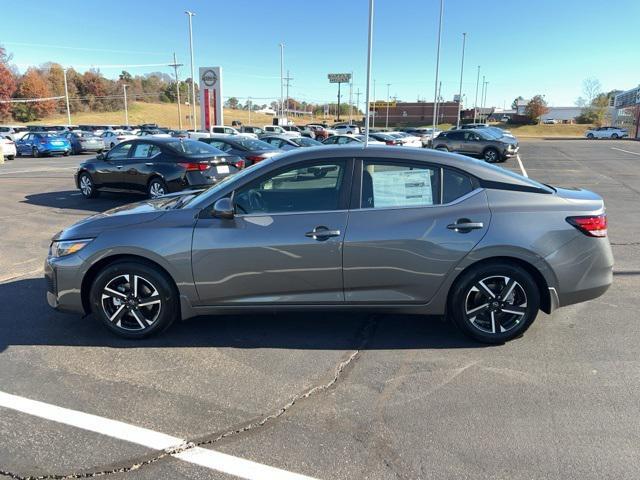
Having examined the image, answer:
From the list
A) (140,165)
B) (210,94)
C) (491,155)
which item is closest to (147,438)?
(140,165)

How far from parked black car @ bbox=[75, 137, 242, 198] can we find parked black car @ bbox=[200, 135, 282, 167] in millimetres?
2789

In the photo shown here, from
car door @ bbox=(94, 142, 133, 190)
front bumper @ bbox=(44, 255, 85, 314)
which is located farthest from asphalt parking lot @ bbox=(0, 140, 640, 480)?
car door @ bbox=(94, 142, 133, 190)

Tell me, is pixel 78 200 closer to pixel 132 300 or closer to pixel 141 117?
Result: pixel 132 300

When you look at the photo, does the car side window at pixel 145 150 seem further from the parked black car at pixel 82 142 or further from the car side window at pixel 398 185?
the parked black car at pixel 82 142

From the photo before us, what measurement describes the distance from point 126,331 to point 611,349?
4.00 meters

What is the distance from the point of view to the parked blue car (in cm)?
2939

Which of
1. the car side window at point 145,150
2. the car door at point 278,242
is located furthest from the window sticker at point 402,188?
the car side window at point 145,150

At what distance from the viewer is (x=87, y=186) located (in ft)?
39.4

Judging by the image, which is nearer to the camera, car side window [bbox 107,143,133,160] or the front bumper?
the front bumper

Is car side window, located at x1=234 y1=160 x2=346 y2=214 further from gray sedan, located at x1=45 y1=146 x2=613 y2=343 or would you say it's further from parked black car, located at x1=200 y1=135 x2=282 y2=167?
parked black car, located at x1=200 y1=135 x2=282 y2=167

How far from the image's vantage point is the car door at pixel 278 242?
12.7ft

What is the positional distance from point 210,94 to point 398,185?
29442mm

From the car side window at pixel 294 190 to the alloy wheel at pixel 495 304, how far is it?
1.35m

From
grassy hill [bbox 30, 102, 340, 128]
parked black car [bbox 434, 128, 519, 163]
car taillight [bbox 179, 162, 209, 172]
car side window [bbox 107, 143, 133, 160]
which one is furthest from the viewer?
grassy hill [bbox 30, 102, 340, 128]
